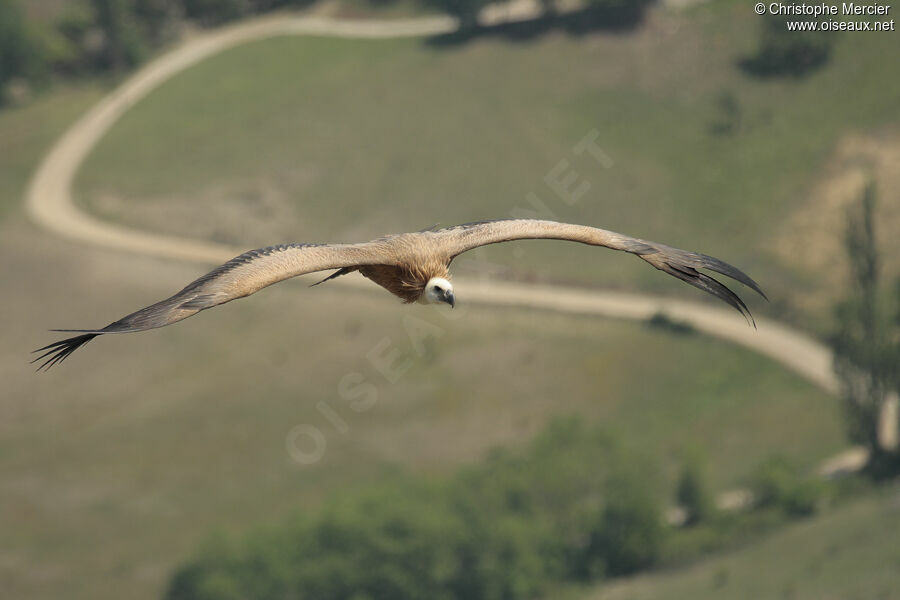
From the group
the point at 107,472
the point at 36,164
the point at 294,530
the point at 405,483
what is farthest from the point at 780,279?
the point at 36,164

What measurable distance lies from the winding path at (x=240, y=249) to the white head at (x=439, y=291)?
61.5 m

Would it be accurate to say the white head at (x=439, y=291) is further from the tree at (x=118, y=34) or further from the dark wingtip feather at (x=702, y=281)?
the tree at (x=118, y=34)

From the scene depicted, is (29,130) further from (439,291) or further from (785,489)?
(439,291)

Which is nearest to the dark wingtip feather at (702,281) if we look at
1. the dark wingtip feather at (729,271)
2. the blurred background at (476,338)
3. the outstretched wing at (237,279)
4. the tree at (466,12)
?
the dark wingtip feather at (729,271)

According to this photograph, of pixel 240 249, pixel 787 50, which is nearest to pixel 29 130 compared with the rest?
pixel 240 249

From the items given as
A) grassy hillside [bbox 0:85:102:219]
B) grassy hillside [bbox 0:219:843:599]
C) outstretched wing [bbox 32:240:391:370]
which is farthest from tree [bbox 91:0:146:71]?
outstretched wing [bbox 32:240:391:370]

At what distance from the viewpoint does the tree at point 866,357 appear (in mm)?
79625

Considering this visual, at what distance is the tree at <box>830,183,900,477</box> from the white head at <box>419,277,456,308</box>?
5797 cm

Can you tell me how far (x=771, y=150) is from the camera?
366 ft

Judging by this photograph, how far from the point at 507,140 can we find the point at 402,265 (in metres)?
89.5

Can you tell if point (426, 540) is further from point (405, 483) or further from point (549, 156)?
point (549, 156)

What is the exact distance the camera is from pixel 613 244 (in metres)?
25.5

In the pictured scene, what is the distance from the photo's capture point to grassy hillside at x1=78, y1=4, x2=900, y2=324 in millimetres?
104938

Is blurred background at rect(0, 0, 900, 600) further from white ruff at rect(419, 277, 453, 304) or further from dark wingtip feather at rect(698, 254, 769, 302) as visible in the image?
white ruff at rect(419, 277, 453, 304)
